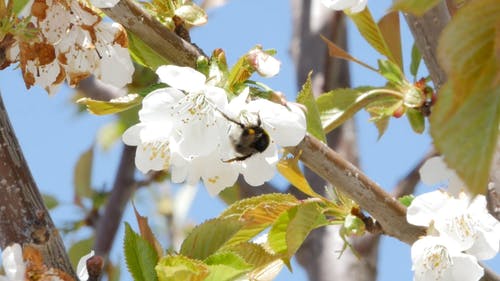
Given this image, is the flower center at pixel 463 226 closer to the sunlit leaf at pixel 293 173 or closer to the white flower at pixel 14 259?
the sunlit leaf at pixel 293 173

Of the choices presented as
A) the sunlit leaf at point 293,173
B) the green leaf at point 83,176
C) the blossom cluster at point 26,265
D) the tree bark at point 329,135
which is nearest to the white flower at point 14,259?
the blossom cluster at point 26,265

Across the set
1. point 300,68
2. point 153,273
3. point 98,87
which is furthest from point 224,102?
point 300,68

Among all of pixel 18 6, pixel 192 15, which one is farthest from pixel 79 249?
pixel 18 6

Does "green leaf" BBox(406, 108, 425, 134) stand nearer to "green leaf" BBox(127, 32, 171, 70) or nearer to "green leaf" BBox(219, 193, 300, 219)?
"green leaf" BBox(219, 193, 300, 219)

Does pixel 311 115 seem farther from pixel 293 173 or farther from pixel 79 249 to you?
pixel 79 249

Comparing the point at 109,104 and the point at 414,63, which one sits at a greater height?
the point at 109,104

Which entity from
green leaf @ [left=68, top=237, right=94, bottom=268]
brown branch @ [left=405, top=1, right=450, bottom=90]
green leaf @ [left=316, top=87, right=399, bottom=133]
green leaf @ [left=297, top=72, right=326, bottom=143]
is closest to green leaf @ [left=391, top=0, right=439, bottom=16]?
green leaf @ [left=297, top=72, right=326, bottom=143]

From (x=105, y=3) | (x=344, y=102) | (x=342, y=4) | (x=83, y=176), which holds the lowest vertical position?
(x=83, y=176)
